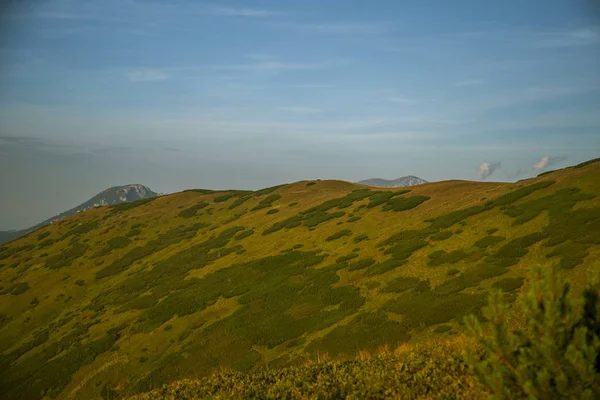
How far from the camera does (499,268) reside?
2677cm

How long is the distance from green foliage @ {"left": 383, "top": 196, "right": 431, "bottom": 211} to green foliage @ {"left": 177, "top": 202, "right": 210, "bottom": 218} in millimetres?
47394

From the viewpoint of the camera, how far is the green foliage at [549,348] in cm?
707

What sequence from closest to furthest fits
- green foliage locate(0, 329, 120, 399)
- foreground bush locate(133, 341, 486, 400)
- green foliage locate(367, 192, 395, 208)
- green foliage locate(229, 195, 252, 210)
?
foreground bush locate(133, 341, 486, 400)
green foliage locate(0, 329, 120, 399)
green foliage locate(367, 192, 395, 208)
green foliage locate(229, 195, 252, 210)

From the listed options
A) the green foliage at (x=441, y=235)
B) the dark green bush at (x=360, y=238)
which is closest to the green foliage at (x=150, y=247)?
the dark green bush at (x=360, y=238)

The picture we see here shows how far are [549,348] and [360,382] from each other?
578 centimetres

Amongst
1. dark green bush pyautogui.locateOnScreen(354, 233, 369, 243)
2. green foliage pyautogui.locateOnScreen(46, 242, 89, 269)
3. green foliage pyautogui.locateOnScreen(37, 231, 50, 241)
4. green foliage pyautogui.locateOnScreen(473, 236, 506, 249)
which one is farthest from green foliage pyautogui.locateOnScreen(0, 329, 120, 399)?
green foliage pyautogui.locateOnScreen(37, 231, 50, 241)

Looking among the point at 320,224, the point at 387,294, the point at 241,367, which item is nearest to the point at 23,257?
the point at 320,224

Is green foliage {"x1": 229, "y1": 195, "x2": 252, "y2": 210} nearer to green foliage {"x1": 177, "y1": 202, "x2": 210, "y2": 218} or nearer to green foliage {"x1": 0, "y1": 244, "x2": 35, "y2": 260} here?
green foliage {"x1": 177, "y1": 202, "x2": 210, "y2": 218}

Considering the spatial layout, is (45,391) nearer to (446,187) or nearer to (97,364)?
(97,364)

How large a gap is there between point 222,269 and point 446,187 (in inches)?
1353

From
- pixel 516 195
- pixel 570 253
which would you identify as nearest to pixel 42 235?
pixel 516 195

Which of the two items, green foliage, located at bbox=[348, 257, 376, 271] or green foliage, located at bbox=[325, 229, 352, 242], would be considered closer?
green foliage, located at bbox=[348, 257, 376, 271]

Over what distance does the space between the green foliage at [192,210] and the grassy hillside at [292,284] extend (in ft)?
46.5

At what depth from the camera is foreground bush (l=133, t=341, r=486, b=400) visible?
10609mm
